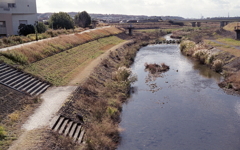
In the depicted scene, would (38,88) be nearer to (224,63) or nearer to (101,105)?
(101,105)

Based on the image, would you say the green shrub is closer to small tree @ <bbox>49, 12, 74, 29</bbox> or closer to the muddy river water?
the muddy river water

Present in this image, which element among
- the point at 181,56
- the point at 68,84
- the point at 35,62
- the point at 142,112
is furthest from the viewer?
the point at 181,56

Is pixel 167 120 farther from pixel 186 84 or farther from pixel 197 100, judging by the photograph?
pixel 186 84

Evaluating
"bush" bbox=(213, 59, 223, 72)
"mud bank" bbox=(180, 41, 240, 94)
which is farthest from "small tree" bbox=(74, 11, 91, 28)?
"bush" bbox=(213, 59, 223, 72)

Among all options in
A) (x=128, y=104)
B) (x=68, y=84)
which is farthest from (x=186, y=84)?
(x=68, y=84)

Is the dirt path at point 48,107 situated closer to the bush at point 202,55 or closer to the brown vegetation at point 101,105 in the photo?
the brown vegetation at point 101,105

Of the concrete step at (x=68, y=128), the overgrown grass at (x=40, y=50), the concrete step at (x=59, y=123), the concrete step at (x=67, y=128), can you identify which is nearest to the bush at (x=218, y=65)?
the overgrown grass at (x=40, y=50)
